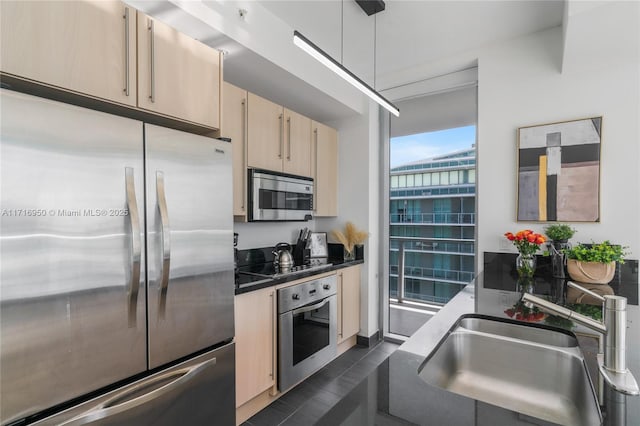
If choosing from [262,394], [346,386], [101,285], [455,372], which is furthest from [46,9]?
[346,386]

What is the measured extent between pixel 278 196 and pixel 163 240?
127cm

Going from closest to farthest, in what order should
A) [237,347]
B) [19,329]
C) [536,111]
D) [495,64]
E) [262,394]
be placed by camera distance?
[19,329] → [237,347] → [262,394] → [536,111] → [495,64]

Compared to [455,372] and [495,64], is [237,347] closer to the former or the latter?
[455,372]

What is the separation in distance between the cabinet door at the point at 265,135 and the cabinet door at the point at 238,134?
0.05 m

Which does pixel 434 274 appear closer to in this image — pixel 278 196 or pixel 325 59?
pixel 278 196

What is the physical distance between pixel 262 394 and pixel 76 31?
2.32 meters

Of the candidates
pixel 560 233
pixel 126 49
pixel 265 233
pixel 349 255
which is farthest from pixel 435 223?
pixel 126 49

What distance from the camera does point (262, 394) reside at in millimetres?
2232

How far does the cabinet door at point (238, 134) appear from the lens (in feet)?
7.26

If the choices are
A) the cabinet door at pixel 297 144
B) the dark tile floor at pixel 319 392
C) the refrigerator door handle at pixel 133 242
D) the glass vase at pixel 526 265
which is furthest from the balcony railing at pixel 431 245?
the refrigerator door handle at pixel 133 242

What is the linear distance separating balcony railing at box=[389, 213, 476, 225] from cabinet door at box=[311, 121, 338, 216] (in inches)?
29.0

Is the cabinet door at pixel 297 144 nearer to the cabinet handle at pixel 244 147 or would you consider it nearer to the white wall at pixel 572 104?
the cabinet handle at pixel 244 147

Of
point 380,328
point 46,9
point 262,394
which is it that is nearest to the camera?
point 46,9

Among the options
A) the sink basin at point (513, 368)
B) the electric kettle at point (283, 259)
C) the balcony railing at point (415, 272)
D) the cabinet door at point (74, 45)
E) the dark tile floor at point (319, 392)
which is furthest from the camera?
the balcony railing at point (415, 272)
